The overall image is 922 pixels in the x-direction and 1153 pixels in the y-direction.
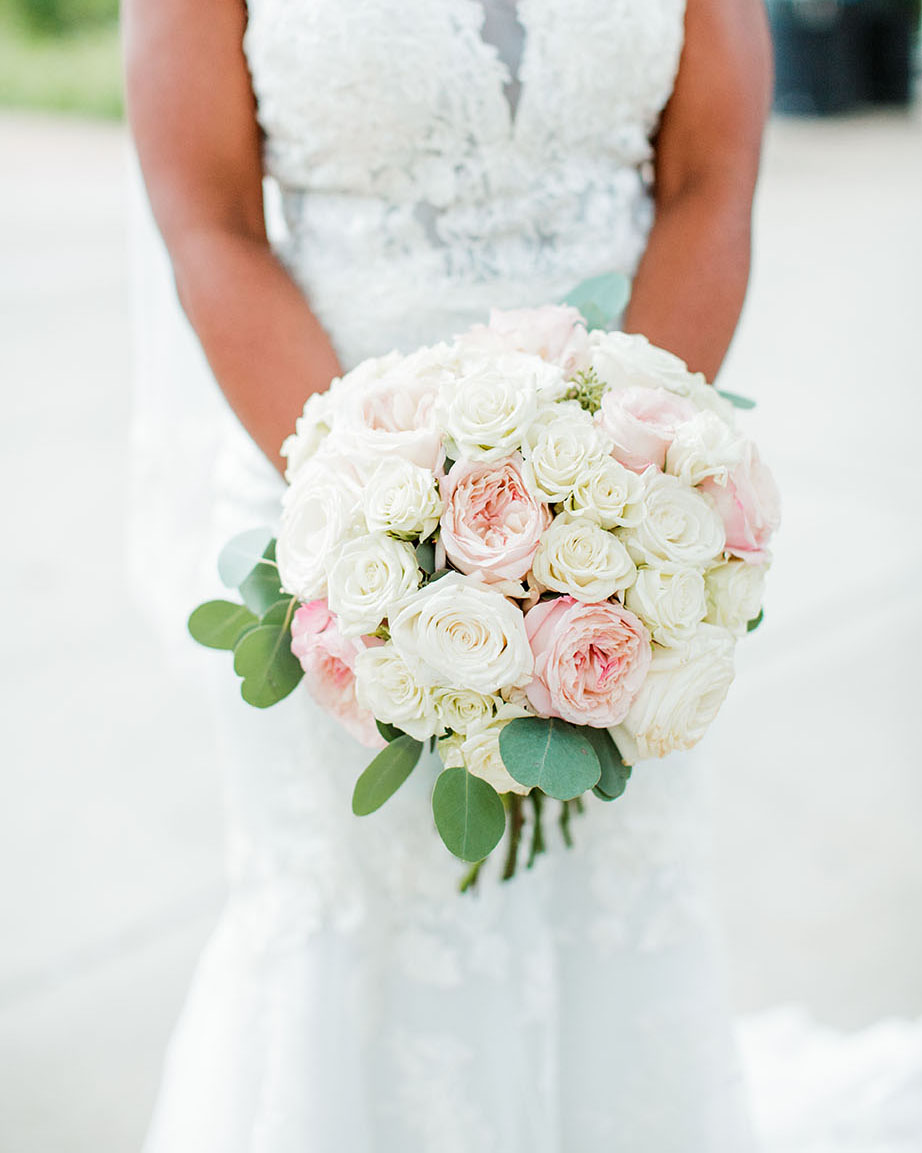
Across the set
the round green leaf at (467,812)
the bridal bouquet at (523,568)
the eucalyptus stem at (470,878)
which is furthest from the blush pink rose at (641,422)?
the eucalyptus stem at (470,878)

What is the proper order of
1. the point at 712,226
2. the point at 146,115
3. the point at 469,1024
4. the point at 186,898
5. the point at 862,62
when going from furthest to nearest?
1. the point at 862,62
2. the point at 186,898
3. the point at 469,1024
4. the point at 712,226
5. the point at 146,115

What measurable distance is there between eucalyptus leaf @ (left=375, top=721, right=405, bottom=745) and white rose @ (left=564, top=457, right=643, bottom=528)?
0.97 feet

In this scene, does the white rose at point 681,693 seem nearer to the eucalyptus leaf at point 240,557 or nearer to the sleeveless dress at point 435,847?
the eucalyptus leaf at point 240,557

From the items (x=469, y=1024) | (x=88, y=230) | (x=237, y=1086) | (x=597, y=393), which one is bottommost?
(x=88, y=230)

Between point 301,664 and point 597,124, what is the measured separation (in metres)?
0.80

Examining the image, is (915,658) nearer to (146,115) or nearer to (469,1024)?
(469,1024)

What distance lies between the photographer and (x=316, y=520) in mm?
1247

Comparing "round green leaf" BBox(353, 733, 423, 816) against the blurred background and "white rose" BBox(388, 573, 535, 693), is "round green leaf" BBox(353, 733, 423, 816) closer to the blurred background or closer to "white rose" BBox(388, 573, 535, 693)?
"white rose" BBox(388, 573, 535, 693)

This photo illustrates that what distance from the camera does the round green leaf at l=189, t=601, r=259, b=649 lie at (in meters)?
1.42

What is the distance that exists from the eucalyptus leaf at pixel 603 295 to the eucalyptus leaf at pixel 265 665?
1.67 ft

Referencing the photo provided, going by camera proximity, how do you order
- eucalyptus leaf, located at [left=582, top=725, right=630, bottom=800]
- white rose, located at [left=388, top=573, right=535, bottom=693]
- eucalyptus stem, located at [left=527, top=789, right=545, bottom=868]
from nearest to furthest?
1. white rose, located at [left=388, top=573, right=535, bottom=693]
2. eucalyptus leaf, located at [left=582, top=725, right=630, bottom=800]
3. eucalyptus stem, located at [left=527, top=789, right=545, bottom=868]

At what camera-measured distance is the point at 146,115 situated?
1.52 meters

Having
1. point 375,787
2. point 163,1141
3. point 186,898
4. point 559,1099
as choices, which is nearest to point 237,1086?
point 163,1141

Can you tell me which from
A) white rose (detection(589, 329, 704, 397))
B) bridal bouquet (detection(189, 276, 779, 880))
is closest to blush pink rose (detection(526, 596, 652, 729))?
bridal bouquet (detection(189, 276, 779, 880))
